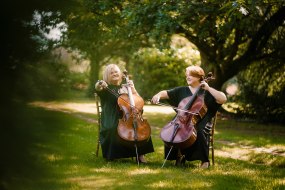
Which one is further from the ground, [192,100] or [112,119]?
[192,100]

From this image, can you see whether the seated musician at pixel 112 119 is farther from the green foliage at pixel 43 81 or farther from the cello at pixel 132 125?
the green foliage at pixel 43 81

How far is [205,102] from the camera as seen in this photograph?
5145 millimetres

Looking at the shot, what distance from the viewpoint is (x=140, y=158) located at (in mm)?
5375

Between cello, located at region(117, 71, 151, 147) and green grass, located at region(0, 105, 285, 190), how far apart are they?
36 centimetres

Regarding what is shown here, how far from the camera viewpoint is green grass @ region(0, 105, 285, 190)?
1.05 meters

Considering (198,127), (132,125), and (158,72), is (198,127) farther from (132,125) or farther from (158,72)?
(158,72)

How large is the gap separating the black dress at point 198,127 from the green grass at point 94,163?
0.57 ft

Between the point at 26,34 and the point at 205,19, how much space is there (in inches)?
360

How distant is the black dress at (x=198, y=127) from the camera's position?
5020mm

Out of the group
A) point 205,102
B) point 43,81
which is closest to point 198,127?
point 205,102

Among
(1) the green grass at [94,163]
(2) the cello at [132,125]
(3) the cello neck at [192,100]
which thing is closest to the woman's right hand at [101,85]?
(2) the cello at [132,125]

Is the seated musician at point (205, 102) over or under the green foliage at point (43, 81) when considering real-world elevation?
under

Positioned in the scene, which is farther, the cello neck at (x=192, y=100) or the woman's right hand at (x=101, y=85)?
the woman's right hand at (x=101, y=85)

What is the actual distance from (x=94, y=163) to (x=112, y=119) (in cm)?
64
